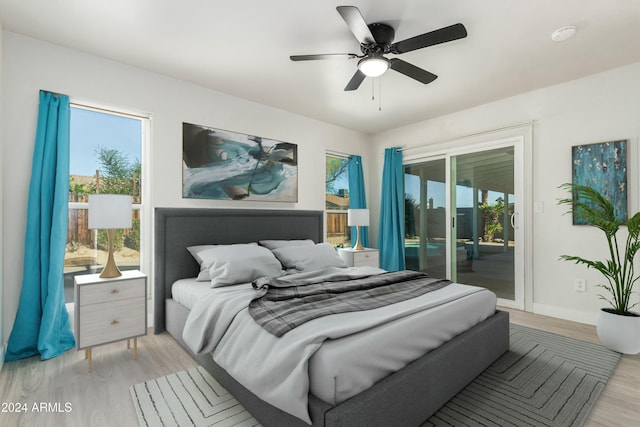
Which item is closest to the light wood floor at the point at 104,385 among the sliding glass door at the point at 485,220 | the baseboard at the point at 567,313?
the baseboard at the point at 567,313

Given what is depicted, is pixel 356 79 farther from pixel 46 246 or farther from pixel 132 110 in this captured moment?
pixel 46 246

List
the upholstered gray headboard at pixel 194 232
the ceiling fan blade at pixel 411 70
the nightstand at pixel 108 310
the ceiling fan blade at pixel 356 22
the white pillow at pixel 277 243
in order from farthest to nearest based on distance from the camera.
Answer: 1. the white pillow at pixel 277 243
2. the upholstered gray headboard at pixel 194 232
3. the ceiling fan blade at pixel 411 70
4. the nightstand at pixel 108 310
5. the ceiling fan blade at pixel 356 22

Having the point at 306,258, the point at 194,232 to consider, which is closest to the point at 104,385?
the point at 194,232

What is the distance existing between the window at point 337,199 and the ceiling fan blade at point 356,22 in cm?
273

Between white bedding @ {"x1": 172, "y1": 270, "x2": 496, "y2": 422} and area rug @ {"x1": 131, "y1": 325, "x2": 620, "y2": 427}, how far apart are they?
0.93ft

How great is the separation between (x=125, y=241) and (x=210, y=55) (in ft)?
6.44

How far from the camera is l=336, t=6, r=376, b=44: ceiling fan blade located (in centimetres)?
177

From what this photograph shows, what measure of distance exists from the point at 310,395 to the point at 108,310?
1897 mm

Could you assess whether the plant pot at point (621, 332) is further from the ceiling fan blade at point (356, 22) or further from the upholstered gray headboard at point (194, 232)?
the upholstered gray headboard at point (194, 232)

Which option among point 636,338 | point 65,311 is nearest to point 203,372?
point 65,311

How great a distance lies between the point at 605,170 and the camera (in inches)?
121

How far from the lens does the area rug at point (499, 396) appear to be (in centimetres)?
168

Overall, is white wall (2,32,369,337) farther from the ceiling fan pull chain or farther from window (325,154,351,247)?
the ceiling fan pull chain

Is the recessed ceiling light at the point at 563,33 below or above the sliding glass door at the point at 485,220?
above
